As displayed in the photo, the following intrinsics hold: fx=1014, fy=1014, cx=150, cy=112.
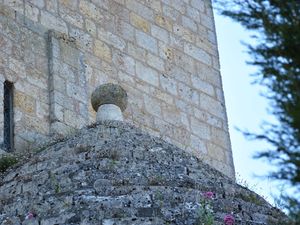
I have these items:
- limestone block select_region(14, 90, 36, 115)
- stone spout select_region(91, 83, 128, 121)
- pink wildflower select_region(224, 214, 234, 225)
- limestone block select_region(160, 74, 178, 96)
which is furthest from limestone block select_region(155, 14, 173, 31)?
pink wildflower select_region(224, 214, 234, 225)

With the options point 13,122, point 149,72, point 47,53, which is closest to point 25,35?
point 47,53

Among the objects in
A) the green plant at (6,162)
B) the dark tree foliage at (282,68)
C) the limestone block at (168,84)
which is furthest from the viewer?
the limestone block at (168,84)

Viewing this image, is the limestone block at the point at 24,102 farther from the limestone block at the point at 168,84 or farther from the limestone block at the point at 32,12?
the limestone block at the point at 168,84

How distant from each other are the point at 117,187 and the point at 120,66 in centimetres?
467

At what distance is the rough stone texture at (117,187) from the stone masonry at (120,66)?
6.05 ft

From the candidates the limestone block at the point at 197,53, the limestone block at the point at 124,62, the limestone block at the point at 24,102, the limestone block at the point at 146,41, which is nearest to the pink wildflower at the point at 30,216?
the limestone block at the point at 24,102

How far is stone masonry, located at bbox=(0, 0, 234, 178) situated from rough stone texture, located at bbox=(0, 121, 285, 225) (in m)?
1.84

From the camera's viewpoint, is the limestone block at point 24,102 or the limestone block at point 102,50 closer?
the limestone block at point 24,102

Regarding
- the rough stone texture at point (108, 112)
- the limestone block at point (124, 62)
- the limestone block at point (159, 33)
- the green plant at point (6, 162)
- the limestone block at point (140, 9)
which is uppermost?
the limestone block at point (140, 9)

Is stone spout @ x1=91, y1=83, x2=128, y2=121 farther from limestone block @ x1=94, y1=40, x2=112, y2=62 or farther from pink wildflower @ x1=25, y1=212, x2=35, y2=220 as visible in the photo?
pink wildflower @ x1=25, y1=212, x2=35, y2=220

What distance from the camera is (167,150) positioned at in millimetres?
8656

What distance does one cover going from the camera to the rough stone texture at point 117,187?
7117 mm

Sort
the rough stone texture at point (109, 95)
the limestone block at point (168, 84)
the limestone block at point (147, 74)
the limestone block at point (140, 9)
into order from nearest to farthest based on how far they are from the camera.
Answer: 1. the rough stone texture at point (109, 95)
2. the limestone block at point (147, 74)
3. the limestone block at point (168, 84)
4. the limestone block at point (140, 9)

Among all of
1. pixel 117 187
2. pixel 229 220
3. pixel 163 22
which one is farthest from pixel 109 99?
pixel 163 22
